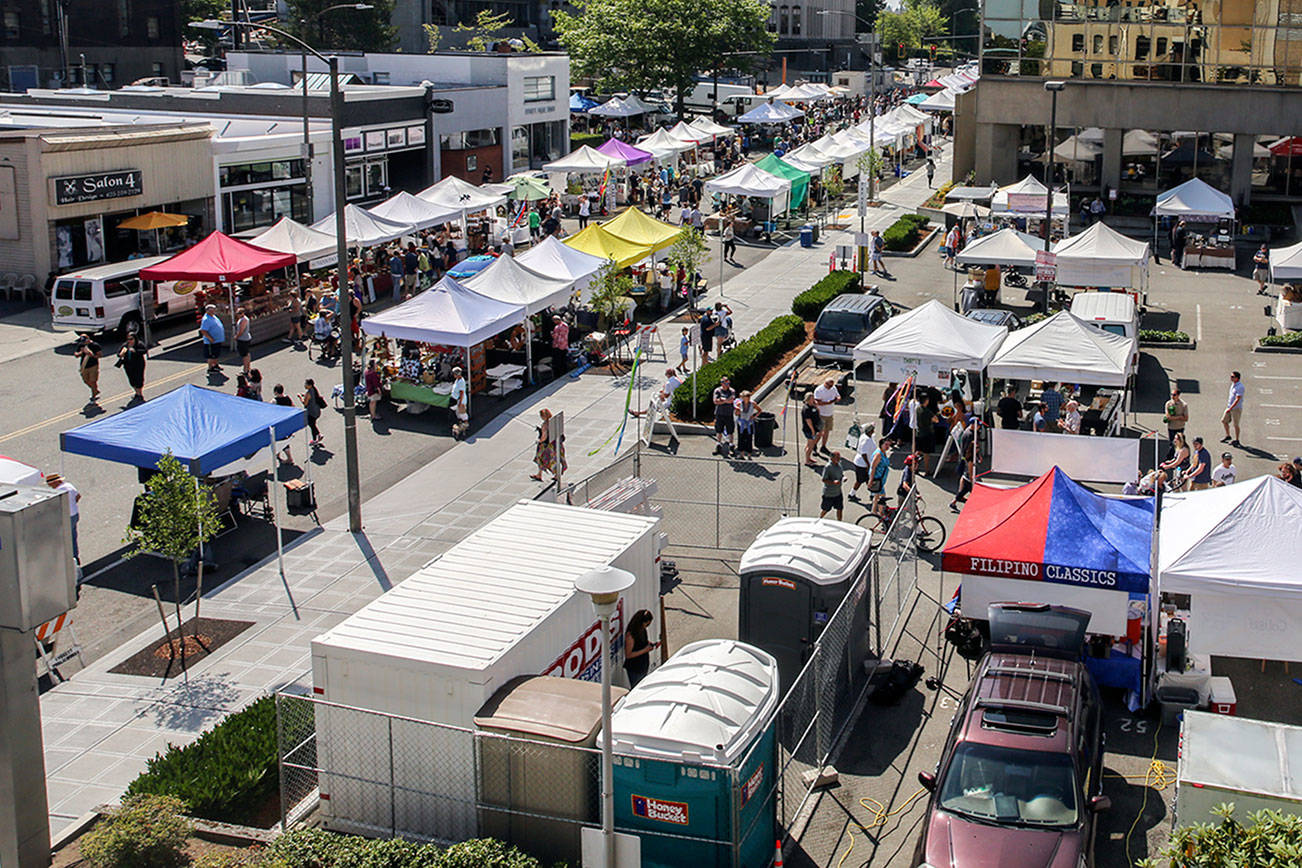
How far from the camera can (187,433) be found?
20219 mm

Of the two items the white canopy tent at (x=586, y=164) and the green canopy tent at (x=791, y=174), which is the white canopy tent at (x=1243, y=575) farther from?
the white canopy tent at (x=586, y=164)

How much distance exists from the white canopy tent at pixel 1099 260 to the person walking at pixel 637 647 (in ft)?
70.2

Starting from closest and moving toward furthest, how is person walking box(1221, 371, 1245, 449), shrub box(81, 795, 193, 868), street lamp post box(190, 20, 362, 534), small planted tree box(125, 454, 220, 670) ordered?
shrub box(81, 795, 193, 868) < small planted tree box(125, 454, 220, 670) < street lamp post box(190, 20, 362, 534) < person walking box(1221, 371, 1245, 449)

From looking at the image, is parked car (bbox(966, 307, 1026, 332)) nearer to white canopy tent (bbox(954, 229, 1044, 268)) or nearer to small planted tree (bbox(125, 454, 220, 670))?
white canopy tent (bbox(954, 229, 1044, 268))

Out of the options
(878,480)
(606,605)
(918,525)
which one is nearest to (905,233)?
(878,480)

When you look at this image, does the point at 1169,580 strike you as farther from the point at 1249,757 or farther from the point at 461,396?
the point at 461,396

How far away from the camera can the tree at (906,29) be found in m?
148

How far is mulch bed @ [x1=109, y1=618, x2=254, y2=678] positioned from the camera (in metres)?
17.1

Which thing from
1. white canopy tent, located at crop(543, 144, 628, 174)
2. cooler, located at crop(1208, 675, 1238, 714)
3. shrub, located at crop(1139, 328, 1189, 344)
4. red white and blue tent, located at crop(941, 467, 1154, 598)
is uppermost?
white canopy tent, located at crop(543, 144, 628, 174)

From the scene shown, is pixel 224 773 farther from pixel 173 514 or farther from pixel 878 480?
pixel 878 480

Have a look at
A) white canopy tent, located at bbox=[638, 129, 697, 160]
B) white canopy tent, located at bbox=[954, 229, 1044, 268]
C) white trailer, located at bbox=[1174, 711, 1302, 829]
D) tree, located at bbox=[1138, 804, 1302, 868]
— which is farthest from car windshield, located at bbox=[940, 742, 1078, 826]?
white canopy tent, located at bbox=[638, 129, 697, 160]

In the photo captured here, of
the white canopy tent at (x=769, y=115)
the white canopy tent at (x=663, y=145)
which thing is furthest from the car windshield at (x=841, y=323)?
the white canopy tent at (x=769, y=115)

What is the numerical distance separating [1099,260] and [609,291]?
12.5 metres

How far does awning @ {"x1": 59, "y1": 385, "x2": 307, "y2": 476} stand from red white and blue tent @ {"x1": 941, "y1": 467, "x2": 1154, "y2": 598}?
1072 centimetres
